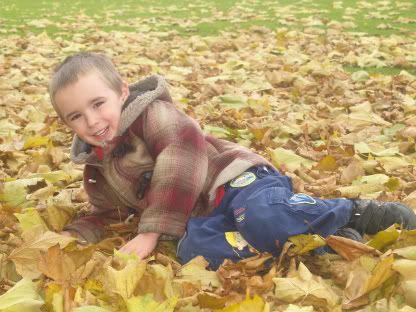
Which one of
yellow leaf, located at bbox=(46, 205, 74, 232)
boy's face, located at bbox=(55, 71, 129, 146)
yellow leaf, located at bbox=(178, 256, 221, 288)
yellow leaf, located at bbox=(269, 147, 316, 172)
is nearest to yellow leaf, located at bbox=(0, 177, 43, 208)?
yellow leaf, located at bbox=(46, 205, 74, 232)

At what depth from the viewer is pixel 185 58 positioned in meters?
5.95

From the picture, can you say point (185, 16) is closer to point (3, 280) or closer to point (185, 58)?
point (185, 58)

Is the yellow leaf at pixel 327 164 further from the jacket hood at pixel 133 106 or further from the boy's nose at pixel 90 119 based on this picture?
the boy's nose at pixel 90 119

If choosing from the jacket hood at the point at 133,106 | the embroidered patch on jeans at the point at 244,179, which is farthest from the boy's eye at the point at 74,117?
the embroidered patch on jeans at the point at 244,179

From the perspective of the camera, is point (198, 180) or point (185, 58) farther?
point (185, 58)

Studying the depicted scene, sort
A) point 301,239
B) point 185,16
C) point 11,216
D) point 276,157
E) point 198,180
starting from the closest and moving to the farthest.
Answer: point 301,239, point 198,180, point 11,216, point 276,157, point 185,16

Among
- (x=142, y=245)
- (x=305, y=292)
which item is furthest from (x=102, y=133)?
(x=305, y=292)

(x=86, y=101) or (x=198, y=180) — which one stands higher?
(x=86, y=101)

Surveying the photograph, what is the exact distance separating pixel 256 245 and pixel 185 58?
165 inches

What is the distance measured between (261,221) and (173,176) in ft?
1.21

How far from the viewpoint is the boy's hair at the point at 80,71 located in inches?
83.4

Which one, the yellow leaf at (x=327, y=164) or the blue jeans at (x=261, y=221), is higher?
the blue jeans at (x=261, y=221)

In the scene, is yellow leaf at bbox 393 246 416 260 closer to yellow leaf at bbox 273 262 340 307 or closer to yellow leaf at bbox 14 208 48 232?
yellow leaf at bbox 273 262 340 307

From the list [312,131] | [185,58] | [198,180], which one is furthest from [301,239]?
[185,58]
